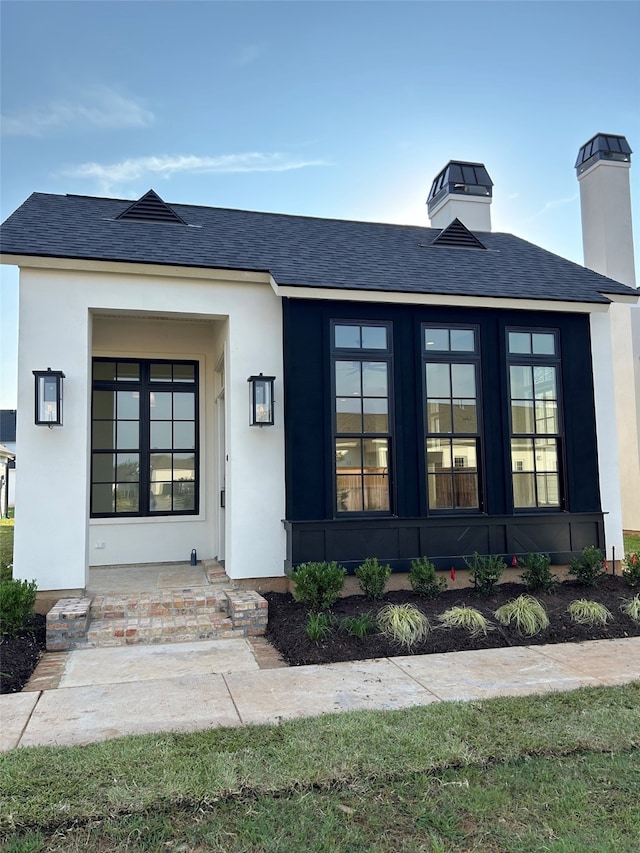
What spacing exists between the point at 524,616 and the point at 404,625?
1335mm

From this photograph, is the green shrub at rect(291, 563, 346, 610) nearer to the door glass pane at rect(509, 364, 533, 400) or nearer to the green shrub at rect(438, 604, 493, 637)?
the green shrub at rect(438, 604, 493, 637)

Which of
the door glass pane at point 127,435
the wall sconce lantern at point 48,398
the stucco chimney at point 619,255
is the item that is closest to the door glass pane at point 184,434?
the door glass pane at point 127,435

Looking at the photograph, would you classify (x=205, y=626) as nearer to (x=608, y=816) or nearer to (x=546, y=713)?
(x=546, y=713)

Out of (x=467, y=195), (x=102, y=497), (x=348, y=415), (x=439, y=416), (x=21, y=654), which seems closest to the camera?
(x=21, y=654)

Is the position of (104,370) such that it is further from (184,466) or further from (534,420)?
→ (534,420)

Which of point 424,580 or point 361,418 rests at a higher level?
point 361,418

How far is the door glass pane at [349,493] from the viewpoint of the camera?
726 centimetres

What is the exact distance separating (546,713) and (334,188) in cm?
1038

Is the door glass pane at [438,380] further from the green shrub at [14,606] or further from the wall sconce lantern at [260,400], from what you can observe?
the green shrub at [14,606]

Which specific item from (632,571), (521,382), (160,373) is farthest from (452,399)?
(160,373)

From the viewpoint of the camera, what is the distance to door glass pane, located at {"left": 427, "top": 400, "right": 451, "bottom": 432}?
761cm

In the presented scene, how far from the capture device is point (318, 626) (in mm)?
5703

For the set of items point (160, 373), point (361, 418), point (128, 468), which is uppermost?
point (160, 373)

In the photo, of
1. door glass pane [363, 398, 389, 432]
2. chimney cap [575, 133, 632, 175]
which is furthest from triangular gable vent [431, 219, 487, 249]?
chimney cap [575, 133, 632, 175]
